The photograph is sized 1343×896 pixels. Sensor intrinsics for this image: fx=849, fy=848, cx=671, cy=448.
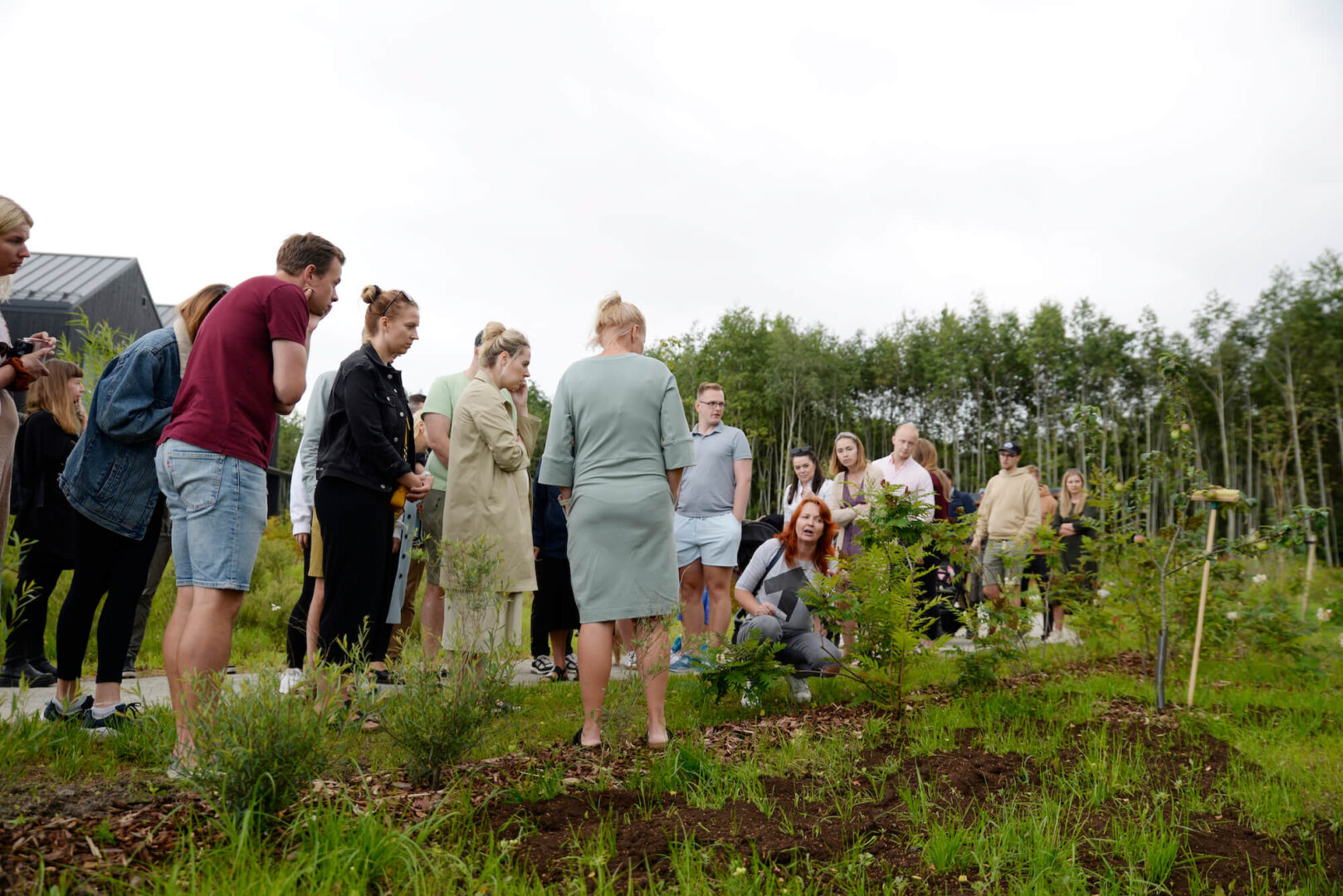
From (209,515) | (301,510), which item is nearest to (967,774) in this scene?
(209,515)

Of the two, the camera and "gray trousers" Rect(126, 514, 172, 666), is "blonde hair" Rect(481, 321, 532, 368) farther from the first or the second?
"gray trousers" Rect(126, 514, 172, 666)

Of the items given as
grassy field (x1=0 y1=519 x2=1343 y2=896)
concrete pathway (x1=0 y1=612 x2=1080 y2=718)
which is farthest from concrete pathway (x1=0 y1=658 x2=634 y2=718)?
grassy field (x1=0 y1=519 x2=1343 y2=896)

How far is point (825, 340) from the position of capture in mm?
51250

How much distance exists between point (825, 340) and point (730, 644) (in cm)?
4848

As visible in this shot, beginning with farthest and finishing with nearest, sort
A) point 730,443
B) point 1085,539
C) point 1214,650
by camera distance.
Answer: point 1214,650
point 730,443
point 1085,539

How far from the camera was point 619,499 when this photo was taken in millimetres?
3732

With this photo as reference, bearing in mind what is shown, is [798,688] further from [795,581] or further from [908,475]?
[908,475]

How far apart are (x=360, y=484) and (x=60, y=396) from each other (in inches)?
96.3

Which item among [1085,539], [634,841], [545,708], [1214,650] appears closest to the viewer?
[634,841]

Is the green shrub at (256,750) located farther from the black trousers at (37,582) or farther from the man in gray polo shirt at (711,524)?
the man in gray polo shirt at (711,524)

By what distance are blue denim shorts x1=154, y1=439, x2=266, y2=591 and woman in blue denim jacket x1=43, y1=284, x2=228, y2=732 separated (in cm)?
64

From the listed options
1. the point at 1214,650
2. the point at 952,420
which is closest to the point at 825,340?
the point at 952,420

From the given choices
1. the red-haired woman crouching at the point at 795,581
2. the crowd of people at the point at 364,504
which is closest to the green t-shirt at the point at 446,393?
the crowd of people at the point at 364,504

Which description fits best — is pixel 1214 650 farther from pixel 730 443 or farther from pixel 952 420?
pixel 952 420
